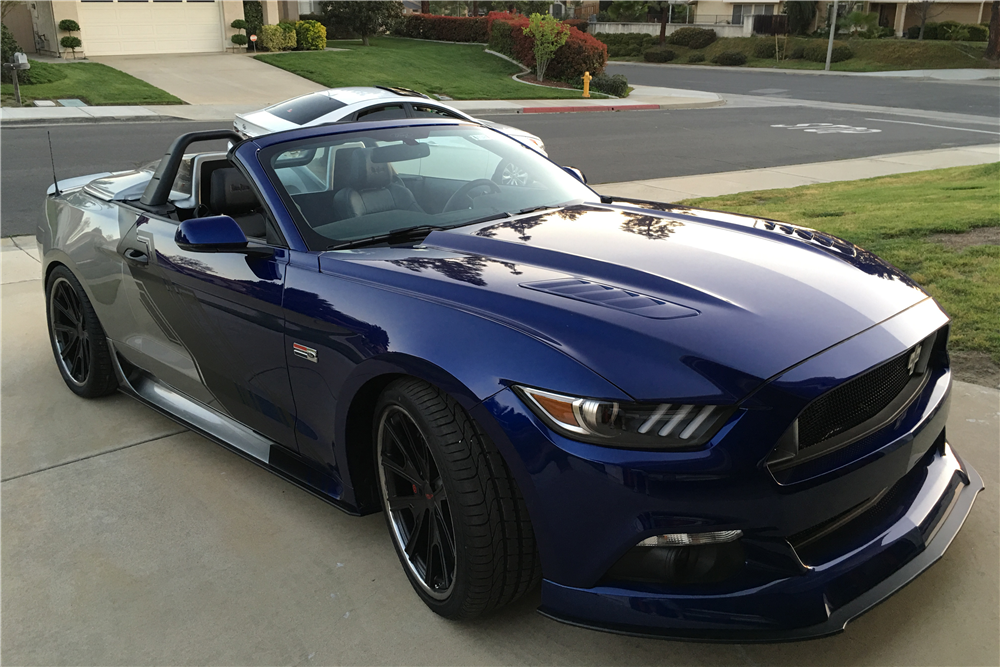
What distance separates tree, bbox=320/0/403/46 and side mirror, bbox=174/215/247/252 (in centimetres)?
3523

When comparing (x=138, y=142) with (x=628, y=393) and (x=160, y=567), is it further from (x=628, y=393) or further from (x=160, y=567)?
(x=628, y=393)

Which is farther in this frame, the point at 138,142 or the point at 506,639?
the point at 138,142

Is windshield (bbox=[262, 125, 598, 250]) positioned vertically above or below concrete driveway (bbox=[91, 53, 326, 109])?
above

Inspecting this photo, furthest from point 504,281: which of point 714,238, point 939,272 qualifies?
point 939,272

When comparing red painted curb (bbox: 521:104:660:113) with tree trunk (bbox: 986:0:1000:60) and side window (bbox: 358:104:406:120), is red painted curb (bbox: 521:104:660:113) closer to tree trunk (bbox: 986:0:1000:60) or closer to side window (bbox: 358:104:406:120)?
side window (bbox: 358:104:406:120)

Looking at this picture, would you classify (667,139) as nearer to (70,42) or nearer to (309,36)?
(309,36)

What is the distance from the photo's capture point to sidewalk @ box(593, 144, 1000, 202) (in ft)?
36.5

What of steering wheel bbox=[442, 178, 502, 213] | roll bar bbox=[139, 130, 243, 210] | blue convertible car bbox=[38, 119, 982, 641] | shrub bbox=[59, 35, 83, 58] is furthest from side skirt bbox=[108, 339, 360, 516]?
shrub bbox=[59, 35, 83, 58]

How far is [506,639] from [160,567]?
1369mm

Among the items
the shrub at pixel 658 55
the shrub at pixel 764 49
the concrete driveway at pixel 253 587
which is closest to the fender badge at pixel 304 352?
the concrete driveway at pixel 253 587

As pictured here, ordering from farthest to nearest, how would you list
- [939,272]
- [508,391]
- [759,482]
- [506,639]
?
[939,272] → [506,639] → [508,391] → [759,482]

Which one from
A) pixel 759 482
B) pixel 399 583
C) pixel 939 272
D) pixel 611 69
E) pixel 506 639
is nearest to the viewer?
pixel 759 482

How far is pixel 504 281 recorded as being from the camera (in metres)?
2.75

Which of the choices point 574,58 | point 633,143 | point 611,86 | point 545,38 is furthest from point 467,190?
point 574,58
